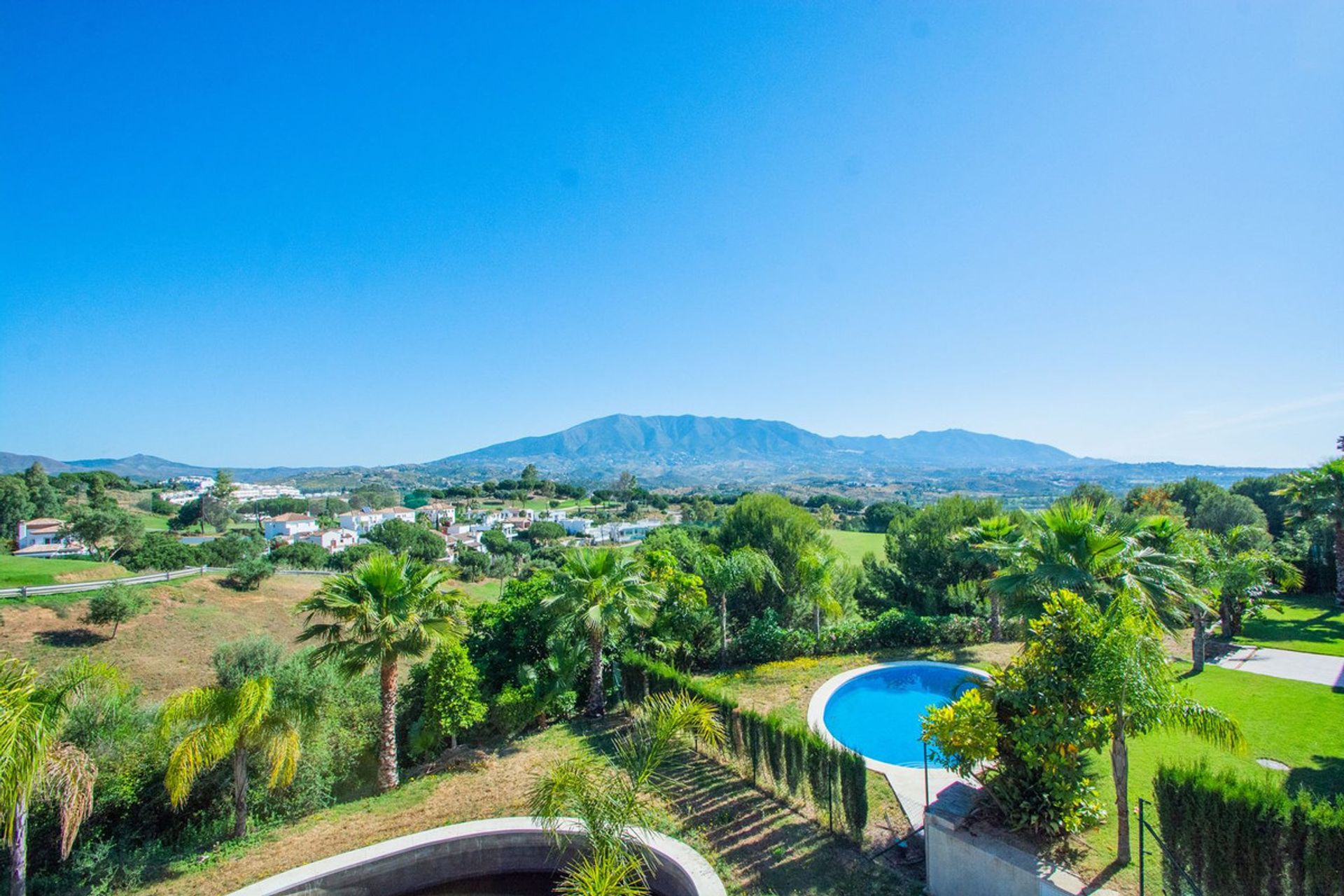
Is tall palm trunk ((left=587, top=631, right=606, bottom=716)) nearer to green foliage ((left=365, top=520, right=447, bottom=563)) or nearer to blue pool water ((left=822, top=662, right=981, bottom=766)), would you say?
blue pool water ((left=822, top=662, right=981, bottom=766))

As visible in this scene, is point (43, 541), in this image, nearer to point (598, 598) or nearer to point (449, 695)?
point (449, 695)

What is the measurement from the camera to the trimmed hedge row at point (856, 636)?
16016mm

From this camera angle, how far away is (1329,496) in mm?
17188

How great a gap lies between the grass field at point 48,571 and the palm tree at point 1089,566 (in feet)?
124

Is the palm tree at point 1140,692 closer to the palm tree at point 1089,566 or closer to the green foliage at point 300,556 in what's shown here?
the palm tree at point 1089,566

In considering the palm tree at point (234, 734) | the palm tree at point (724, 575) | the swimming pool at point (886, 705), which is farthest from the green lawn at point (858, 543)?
the palm tree at point (234, 734)

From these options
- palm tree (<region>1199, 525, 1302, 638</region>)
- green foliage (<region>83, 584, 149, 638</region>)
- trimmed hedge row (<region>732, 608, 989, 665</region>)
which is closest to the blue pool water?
trimmed hedge row (<region>732, 608, 989, 665</region>)

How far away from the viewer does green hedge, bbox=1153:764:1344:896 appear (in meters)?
4.68

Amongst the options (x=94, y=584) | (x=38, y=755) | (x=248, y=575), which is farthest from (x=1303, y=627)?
(x=94, y=584)

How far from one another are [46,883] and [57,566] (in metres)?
34.1

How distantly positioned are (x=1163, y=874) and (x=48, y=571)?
139ft

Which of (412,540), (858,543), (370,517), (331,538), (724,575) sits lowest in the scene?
(331,538)

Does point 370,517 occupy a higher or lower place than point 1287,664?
lower

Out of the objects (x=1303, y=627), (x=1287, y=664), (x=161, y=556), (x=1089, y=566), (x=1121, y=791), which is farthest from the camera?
(x=161, y=556)
